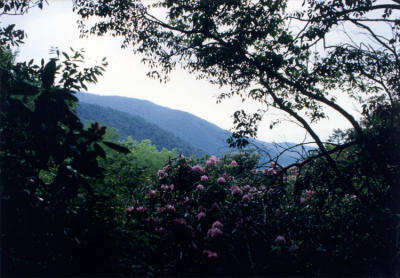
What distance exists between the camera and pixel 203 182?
506 cm

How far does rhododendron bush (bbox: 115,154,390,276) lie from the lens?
3.68 metres

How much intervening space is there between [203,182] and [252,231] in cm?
137

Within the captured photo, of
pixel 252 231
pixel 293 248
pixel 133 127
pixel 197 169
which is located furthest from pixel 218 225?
pixel 133 127

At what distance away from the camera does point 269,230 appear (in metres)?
4.06

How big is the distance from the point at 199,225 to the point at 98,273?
1781 millimetres

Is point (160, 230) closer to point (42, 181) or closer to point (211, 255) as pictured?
point (211, 255)

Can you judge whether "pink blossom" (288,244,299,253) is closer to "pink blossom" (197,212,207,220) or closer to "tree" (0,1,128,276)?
"pink blossom" (197,212,207,220)

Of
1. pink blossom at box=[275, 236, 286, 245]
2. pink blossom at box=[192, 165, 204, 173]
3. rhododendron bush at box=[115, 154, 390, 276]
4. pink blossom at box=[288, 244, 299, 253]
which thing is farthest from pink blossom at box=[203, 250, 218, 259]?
pink blossom at box=[192, 165, 204, 173]

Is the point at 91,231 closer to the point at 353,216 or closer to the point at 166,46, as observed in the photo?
the point at 353,216

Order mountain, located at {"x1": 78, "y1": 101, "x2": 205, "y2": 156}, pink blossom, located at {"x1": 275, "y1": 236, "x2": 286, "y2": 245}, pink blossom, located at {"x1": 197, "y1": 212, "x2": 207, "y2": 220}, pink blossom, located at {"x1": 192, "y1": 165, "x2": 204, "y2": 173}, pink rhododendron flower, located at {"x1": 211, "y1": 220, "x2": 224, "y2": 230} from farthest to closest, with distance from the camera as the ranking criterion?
mountain, located at {"x1": 78, "y1": 101, "x2": 205, "y2": 156} < pink blossom, located at {"x1": 192, "y1": 165, "x2": 204, "y2": 173} < pink blossom, located at {"x1": 197, "y1": 212, "x2": 207, "y2": 220} < pink rhododendron flower, located at {"x1": 211, "y1": 220, "x2": 224, "y2": 230} < pink blossom, located at {"x1": 275, "y1": 236, "x2": 286, "y2": 245}

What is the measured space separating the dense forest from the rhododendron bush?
20mm

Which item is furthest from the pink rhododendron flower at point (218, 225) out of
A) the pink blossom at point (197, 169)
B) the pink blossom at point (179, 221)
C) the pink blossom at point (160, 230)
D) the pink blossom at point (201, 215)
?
the pink blossom at point (197, 169)

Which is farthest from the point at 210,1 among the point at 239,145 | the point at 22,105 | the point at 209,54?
the point at 22,105

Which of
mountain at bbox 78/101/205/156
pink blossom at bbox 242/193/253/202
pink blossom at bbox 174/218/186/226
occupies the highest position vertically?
pink blossom at bbox 242/193/253/202
